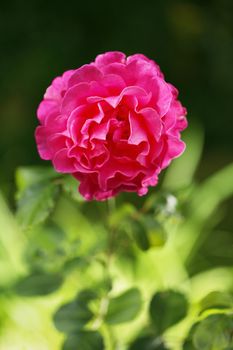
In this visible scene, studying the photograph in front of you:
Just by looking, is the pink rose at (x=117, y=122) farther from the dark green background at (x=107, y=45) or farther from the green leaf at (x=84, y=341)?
the dark green background at (x=107, y=45)

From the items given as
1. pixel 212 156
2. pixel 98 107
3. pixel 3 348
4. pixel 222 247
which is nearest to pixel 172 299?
pixel 98 107

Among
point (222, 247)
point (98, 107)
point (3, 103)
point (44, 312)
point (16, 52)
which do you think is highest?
point (98, 107)

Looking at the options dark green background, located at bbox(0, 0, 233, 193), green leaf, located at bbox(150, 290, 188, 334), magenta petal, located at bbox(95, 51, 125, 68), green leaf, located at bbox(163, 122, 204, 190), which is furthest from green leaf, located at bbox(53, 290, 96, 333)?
dark green background, located at bbox(0, 0, 233, 193)

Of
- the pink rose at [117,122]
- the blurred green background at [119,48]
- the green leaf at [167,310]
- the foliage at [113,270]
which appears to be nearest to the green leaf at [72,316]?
the foliage at [113,270]

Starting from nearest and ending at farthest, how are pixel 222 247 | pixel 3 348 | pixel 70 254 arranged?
1. pixel 70 254
2. pixel 3 348
3. pixel 222 247

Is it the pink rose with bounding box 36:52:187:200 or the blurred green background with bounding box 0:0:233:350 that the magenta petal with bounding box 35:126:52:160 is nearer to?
the pink rose with bounding box 36:52:187:200

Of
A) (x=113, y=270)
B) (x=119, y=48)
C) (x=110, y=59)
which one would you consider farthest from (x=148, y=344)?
(x=119, y=48)

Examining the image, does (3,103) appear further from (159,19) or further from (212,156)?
(212,156)
